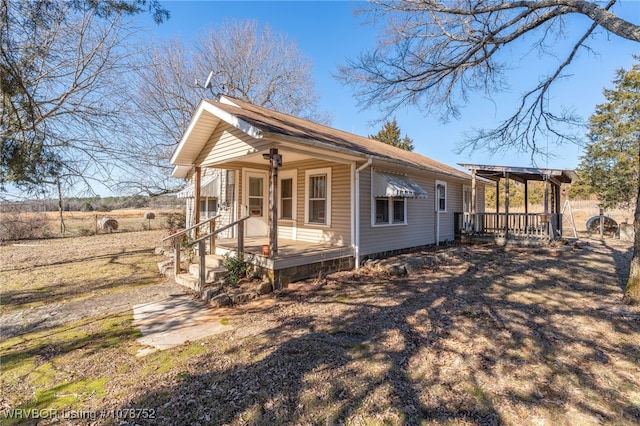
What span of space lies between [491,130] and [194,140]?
7983 mm

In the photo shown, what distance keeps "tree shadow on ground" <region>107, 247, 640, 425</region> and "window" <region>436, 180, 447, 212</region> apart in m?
6.67

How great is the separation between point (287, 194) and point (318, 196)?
1376 millimetres

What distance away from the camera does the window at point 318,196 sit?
336 inches

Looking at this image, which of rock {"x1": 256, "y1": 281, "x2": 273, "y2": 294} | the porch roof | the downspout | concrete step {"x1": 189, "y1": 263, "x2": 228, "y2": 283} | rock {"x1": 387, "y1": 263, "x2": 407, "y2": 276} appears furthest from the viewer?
the porch roof

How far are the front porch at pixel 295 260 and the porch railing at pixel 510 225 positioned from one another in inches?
303

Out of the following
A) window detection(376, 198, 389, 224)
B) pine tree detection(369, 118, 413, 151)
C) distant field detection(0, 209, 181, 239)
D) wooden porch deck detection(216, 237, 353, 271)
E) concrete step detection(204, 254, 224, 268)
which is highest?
pine tree detection(369, 118, 413, 151)

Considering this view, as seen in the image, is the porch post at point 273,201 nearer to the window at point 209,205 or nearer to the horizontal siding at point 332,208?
the horizontal siding at point 332,208

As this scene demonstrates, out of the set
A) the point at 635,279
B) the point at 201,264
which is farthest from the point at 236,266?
the point at 635,279

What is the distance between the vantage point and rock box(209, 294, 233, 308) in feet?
18.4

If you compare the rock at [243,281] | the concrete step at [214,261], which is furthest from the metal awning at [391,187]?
the concrete step at [214,261]

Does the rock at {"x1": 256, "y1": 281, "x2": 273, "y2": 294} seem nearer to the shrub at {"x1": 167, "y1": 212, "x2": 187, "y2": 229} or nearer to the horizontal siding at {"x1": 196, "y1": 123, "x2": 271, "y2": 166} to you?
the horizontal siding at {"x1": 196, "y1": 123, "x2": 271, "y2": 166}

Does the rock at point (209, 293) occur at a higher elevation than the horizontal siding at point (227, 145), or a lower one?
lower

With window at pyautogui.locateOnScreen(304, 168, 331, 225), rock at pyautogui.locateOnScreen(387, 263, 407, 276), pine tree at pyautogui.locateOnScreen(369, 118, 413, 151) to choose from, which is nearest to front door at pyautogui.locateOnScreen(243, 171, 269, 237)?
window at pyautogui.locateOnScreen(304, 168, 331, 225)

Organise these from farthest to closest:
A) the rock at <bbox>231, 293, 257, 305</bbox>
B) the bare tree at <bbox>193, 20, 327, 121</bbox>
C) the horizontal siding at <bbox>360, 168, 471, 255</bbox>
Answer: the bare tree at <bbox>193, 20, 327, 121</bbox> < the horizontal siding at <bbox>360, 168, 471, 255</bbox> < the rock at <bbox>231, 293, 257, 305</bbox>
